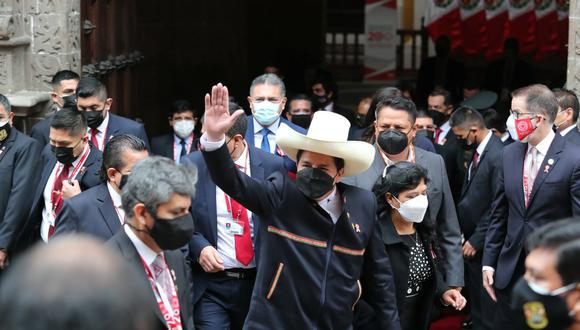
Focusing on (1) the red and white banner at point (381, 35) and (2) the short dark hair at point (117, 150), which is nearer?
(2) the short dark hair at point (117, 150)

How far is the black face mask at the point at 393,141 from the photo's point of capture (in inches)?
262

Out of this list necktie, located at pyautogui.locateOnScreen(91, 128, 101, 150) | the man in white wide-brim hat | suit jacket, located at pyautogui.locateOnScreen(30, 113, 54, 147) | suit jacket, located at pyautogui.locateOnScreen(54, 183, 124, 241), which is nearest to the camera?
suit jacket, located at pyautogui.locateOnScreen(54, 183, 124, 241)

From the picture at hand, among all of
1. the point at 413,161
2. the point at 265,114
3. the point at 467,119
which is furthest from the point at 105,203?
the point at 467,119

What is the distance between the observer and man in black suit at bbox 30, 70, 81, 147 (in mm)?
8297

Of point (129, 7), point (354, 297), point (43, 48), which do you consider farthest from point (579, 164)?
point (129, 7)

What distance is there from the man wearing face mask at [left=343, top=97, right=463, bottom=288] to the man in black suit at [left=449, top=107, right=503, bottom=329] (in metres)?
1.04

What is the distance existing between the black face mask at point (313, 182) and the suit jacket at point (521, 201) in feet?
6.28

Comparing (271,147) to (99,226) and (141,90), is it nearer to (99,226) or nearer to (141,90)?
(99,226)

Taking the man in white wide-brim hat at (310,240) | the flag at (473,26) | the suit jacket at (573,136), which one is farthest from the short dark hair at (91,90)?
the flag at (473,26)

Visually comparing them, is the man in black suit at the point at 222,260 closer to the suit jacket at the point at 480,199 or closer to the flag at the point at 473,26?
the suit jacket at the point at 480,199

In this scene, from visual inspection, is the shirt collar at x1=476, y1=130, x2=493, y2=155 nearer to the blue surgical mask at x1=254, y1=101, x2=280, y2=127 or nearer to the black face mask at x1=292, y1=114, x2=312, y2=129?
the black face mask at x1=292, y1=114, x2=312, y2=129

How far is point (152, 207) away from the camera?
428 cm

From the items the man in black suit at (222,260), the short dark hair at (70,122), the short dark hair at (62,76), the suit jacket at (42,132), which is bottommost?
the man in black suit at (222,260)

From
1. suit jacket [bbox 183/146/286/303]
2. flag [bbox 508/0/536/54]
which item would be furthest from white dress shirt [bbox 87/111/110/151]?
flag [bbox 508/0/536/54]
